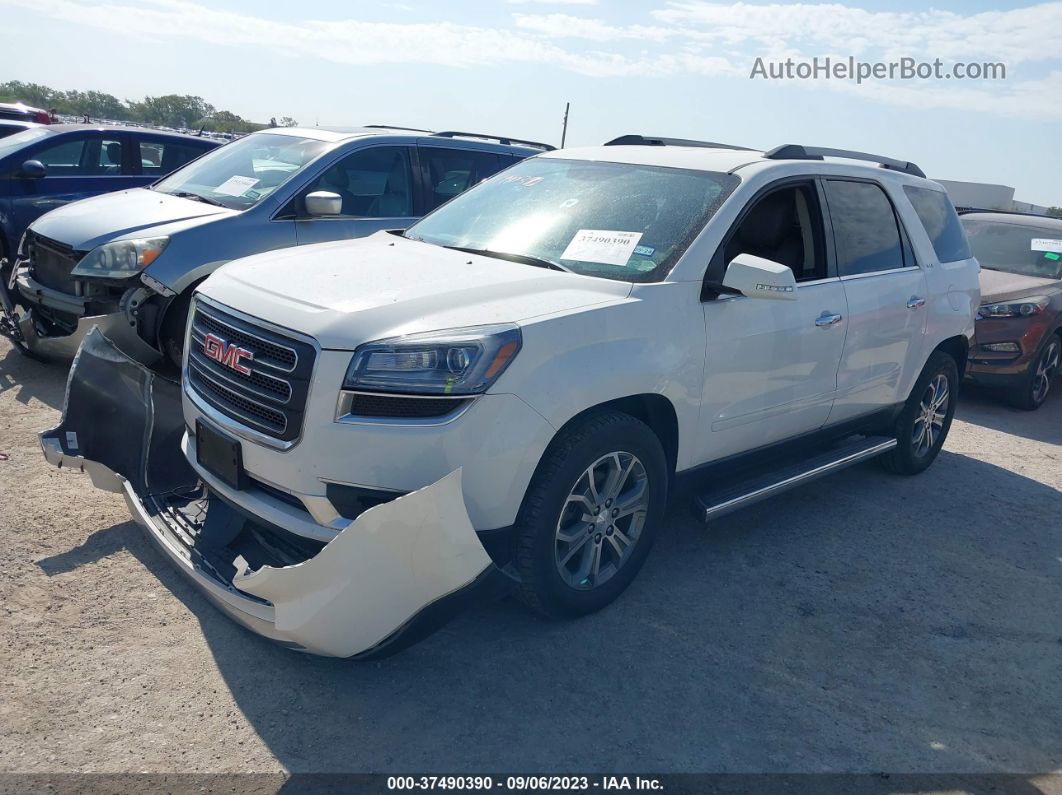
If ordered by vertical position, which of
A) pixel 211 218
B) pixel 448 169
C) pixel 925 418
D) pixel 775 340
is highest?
pixel 448 169

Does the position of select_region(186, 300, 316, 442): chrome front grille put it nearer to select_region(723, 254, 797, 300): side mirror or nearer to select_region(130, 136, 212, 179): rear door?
select_region(723, 254, 797, 300): side mirror

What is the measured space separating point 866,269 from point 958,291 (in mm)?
1244

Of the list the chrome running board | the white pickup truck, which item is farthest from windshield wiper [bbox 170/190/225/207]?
the chrome running board

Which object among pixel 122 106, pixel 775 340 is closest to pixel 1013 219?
pixel 775 340

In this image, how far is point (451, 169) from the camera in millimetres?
7031

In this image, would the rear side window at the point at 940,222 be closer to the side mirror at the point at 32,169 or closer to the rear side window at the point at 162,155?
the rear side window at the point at 162,155

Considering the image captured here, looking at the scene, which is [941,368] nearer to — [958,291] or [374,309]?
[958,291]

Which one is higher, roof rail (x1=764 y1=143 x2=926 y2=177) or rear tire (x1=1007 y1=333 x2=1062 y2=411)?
roof rail (x1=764 y1=143 x2=926 y2=177)

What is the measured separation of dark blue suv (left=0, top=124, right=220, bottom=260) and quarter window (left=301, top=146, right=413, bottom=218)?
3092 mm

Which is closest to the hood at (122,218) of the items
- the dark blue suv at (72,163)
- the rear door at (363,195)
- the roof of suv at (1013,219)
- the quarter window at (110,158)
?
the rear door at (363,195)

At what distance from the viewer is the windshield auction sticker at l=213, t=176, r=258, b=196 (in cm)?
624

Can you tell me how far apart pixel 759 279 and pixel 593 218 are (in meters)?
0.83

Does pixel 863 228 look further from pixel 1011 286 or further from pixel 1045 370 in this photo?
pixel 1045 370

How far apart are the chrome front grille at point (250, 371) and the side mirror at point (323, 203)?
7.07 ft
